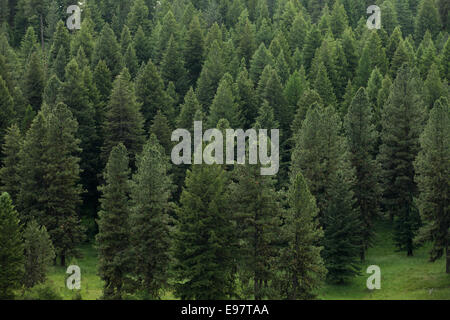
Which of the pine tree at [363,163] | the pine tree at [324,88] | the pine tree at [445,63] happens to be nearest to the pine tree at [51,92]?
the pine tree at [324,88]

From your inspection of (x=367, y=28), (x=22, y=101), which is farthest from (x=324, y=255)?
(x=367, y=28)

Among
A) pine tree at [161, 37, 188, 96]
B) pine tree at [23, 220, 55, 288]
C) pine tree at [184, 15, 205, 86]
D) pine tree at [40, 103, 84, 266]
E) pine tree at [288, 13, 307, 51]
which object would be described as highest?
pine tree at [288, 13, 307, 51]

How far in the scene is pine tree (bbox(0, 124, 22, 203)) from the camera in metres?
60.8

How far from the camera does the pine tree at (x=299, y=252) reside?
46.2 m

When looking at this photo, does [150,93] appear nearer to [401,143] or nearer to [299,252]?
[401,143]

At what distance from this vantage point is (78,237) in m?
58.3

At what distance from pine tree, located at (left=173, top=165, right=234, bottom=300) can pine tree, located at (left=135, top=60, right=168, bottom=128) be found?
31.0 meters

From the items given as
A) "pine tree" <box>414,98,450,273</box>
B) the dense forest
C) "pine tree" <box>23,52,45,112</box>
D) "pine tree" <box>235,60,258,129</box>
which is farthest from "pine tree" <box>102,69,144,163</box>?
"pine tree" <box>414,98,450,273</box>

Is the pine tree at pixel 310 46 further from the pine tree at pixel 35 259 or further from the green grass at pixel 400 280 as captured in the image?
the pine tree at pixel 35 259

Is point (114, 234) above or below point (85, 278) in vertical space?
above

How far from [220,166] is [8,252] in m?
15.7

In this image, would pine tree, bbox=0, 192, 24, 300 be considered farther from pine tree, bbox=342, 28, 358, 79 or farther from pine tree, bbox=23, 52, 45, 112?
pine tree, bbox=342, 28, 358, 79

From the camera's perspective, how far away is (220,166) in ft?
155

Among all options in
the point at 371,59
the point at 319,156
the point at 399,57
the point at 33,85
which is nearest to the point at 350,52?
the point at 371,59
